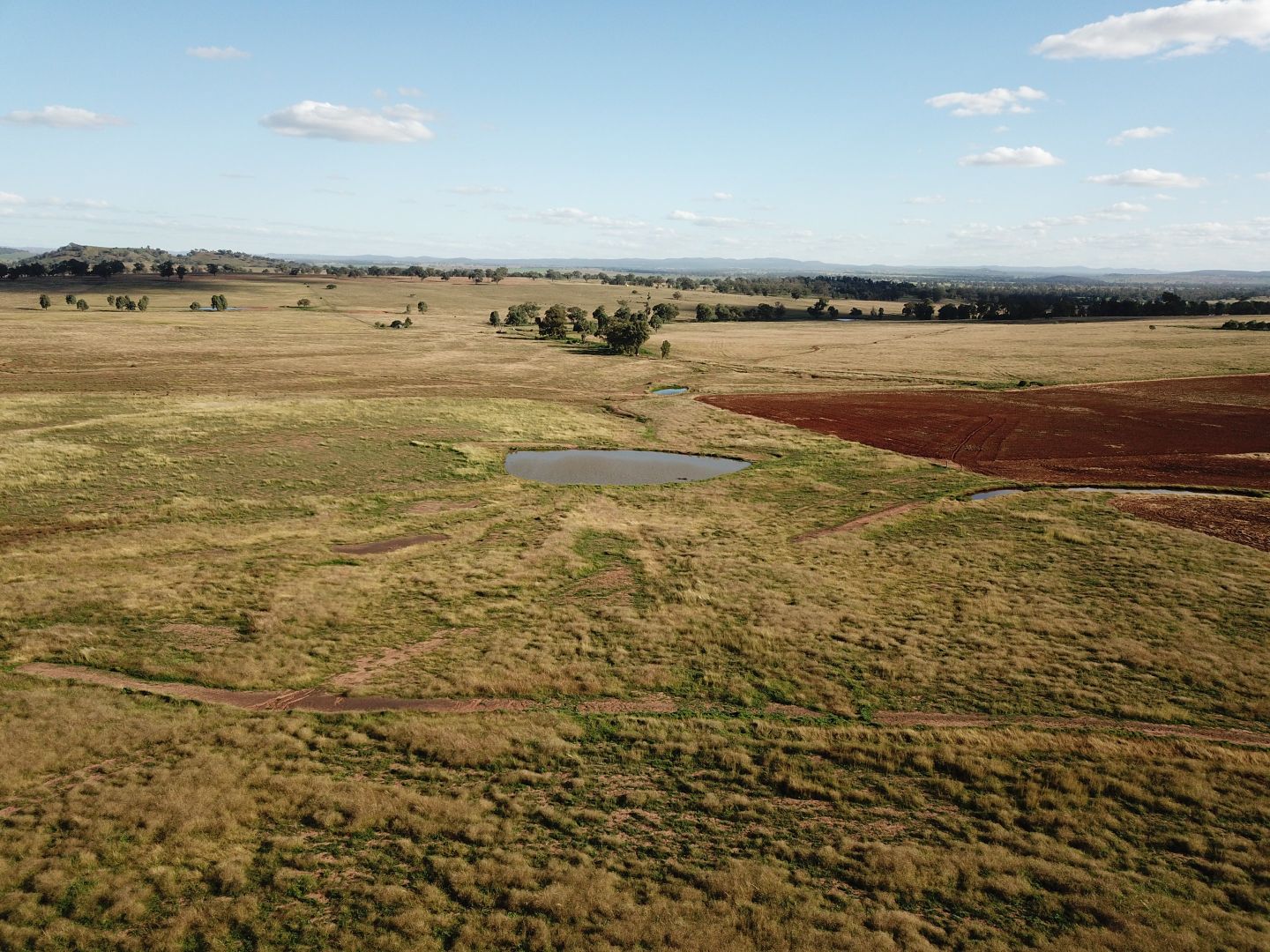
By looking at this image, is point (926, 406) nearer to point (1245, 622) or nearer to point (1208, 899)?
point (1245, 622)

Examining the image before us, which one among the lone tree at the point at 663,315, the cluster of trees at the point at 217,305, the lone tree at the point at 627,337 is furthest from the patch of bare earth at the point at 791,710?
the cluster of trees at the point at 217,305

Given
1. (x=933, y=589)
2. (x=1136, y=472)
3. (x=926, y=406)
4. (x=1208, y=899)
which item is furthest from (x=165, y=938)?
(x=926, y=406)

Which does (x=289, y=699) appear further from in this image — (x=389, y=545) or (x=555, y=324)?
(x=555, y=324)

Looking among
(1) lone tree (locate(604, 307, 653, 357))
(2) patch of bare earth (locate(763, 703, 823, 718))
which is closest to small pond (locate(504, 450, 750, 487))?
(2) patch of bare earth (locate(763, 703, 823, 718))

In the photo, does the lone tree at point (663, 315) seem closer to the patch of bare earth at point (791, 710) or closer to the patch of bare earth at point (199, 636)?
the patch of bare earth at point (199, 636)

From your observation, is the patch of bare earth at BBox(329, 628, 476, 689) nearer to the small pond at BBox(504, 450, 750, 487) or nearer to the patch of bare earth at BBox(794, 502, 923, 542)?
the patch of bare earth at BBox(794, 502, 923, 542)

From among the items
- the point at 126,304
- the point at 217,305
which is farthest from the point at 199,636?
the point at 126,304
